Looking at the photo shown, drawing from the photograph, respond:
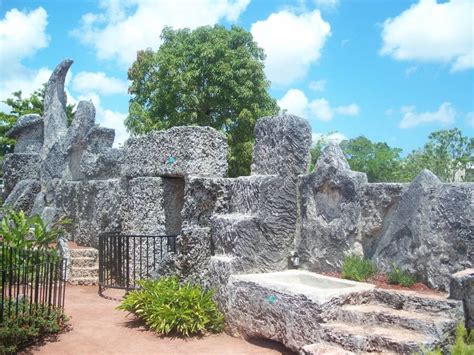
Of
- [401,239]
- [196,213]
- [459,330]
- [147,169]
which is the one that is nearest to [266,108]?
[147,169]

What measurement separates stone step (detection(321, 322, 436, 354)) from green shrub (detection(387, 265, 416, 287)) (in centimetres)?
84

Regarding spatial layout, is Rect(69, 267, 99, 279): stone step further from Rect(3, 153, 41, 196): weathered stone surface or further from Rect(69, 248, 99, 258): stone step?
Rect(3, 153, 41, 196): weathered stone surface

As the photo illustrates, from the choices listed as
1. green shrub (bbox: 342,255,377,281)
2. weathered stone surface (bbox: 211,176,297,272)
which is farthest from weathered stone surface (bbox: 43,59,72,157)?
green shrub (bbox: 342,255,377,281)

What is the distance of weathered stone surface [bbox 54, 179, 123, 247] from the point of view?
10.5 meters

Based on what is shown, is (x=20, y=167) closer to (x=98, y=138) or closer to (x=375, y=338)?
(x=98, y=138)

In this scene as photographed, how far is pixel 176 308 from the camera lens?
652cm

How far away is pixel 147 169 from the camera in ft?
30.3

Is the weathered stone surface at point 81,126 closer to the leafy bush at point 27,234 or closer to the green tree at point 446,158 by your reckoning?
the leafy bush at point 27,234

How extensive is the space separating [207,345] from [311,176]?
8.77 feet

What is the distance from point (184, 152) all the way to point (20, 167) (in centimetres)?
864

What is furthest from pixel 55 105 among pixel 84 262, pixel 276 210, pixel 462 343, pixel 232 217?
pixel 462 343

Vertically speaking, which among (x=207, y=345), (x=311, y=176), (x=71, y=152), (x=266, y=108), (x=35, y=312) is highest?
(x=266, y=108)

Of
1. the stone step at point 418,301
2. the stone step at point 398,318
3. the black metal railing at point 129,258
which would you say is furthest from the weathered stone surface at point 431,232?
the black metal railing at point 129,258

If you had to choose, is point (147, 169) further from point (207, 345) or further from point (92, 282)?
point (207, 345)
